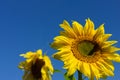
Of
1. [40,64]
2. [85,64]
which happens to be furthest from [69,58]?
[40,64]

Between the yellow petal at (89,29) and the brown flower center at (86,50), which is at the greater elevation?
the yellow petal at (89,29)

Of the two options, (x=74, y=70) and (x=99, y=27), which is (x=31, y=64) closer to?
(x=74, y=70)

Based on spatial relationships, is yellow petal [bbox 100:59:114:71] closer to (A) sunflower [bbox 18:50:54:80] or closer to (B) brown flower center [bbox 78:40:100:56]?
(B) brown flower center [bbox 78:40:100:56]

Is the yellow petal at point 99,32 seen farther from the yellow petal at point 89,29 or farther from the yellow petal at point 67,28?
the yellow petal at point 67,28

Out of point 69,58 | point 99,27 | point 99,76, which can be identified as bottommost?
point 99,76

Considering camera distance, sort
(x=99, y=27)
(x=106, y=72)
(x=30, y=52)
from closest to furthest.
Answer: (x=30, y=52)
(x=106, y=72)
(x=99, y=27)

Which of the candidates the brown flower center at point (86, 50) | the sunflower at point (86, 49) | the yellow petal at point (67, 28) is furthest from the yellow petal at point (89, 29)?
the yellow petal at point (67, 28)
